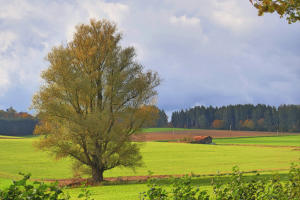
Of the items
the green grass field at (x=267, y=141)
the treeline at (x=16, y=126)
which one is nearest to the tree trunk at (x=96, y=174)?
the green grass field at (x=267, y=141)

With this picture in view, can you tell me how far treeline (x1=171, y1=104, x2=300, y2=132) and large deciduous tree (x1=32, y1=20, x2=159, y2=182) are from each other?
145 metres

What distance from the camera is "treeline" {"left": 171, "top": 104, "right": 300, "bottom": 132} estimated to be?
543ft

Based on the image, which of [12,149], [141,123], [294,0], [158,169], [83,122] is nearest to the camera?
[294,0]

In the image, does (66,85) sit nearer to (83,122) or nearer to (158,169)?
(83,122)

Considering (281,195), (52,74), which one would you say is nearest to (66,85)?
(52,74)

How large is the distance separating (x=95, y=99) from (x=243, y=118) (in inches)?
6539

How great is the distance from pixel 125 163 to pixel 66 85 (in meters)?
8.21

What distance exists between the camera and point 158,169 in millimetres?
41094

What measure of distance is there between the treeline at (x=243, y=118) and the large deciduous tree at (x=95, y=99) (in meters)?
145

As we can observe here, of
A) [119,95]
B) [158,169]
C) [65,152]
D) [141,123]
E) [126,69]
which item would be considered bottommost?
[158,169]

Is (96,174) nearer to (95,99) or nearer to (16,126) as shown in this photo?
(95,99)

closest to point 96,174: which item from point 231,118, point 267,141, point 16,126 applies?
point 267,141

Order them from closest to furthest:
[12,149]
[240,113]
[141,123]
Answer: [141,123] → [12,149] → [240,113]

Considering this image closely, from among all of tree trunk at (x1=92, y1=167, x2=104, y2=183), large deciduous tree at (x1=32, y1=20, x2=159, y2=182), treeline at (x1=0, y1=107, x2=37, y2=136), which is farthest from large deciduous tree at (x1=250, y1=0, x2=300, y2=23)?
treeline at (x1=0, y1=107, x2=37, y2=136)
